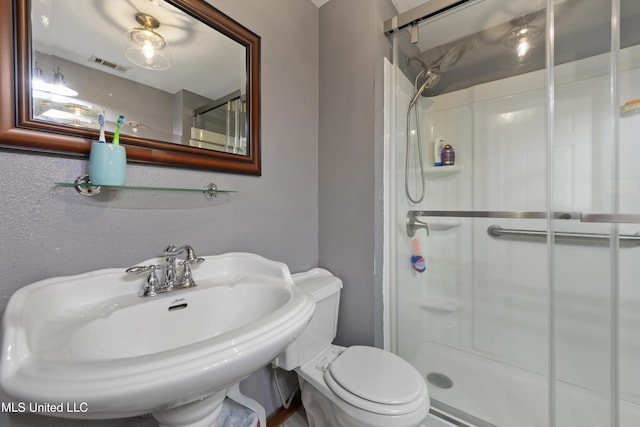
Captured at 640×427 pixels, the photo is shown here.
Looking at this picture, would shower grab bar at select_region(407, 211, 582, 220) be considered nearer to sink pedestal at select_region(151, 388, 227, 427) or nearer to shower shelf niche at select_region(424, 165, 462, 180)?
shower shelf niche at select_region(424, 165, 462, 180)

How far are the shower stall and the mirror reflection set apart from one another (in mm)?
794

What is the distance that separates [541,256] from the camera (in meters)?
1.47

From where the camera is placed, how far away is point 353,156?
4.16 feet

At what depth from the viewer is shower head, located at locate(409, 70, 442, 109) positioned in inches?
60.0

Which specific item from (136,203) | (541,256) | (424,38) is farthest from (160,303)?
(541,256)

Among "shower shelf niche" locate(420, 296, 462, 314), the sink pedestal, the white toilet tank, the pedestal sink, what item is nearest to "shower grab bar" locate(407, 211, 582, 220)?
"shower shelf niche" locate(420, 296, 462, 314)

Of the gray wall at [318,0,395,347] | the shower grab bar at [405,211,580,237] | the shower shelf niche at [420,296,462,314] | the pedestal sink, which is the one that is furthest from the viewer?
the shower shelf niche at [420,296,462,314]

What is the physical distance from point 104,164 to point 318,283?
88cm

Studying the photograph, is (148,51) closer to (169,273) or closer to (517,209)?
(169,273)

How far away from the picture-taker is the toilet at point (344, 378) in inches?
32.0

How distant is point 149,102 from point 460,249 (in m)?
1.82

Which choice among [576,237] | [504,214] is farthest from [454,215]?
[576,237]

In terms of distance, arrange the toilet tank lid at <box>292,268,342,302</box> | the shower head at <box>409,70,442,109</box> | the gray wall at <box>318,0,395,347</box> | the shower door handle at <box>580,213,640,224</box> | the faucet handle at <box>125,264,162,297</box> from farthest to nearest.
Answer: the shower head at <box>409,70,442,109</box>, the gray wall at <box>318,0,395,347</box>, the toilet tank lid at <box>292,268,342,302</box>, the shower door handle at <box>580,213,640,224</box>, the faucet handle at <box>125,264,162,297</box>

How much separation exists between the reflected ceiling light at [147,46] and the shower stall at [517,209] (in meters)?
0.97
